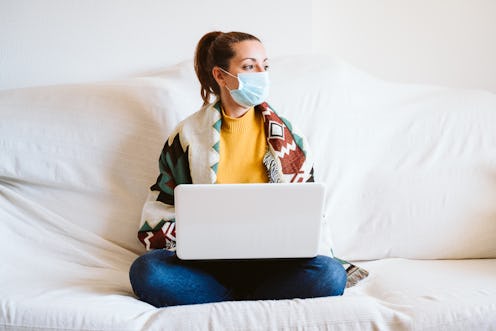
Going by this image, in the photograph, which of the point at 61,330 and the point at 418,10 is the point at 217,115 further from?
the point at 418,10

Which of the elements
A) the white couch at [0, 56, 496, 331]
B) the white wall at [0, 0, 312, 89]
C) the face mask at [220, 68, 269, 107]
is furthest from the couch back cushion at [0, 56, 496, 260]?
the face mask at [220, 68, 269, 107]

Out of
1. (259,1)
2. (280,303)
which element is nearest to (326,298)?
(280,303)

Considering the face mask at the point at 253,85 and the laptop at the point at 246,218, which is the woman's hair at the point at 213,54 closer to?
the face mask at the point at 253,85

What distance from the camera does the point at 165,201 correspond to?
1.60 m

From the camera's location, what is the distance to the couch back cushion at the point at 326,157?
5.76 ft

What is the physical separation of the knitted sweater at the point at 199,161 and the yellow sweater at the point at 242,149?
0.02 meters

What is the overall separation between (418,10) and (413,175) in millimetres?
826

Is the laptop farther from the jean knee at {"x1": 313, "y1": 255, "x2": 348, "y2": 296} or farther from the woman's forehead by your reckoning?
the woman's forehead

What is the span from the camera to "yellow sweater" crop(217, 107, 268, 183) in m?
1.56

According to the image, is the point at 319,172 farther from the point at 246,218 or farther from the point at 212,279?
the point at 246,218

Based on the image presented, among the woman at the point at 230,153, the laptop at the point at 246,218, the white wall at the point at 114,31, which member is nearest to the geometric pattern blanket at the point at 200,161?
the woman at the point at 230,153

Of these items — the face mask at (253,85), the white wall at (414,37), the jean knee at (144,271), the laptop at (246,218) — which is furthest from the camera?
the white wall at (414,37)

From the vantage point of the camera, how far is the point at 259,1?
221 cm

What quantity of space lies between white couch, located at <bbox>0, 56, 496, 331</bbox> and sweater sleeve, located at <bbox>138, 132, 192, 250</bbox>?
13 cm
